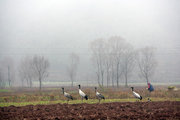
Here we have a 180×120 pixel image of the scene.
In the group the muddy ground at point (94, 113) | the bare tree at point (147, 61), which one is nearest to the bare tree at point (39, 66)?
the bare tree at point (147, 61)

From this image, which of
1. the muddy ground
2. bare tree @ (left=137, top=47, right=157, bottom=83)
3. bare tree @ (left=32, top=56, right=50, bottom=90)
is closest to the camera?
the muddy ground

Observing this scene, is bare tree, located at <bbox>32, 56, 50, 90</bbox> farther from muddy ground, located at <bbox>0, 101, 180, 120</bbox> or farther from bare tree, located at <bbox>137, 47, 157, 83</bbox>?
muddy ground, located at <bbox>0, 101, 180, 120</bbox>

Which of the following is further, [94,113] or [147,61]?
[147,61]

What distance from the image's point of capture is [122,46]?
110250mm

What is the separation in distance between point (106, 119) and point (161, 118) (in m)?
4.29

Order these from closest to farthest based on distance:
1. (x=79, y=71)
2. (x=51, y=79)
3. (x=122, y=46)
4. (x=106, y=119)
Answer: (x=106, y=119) < (x=122, y=46) < (x=51, y=79) < (x=79, y=71)

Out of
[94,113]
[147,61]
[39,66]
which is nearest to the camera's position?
[94,113]

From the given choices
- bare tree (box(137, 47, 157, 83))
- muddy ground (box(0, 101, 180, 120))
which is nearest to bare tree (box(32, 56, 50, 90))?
bare tree (box(137, 47, 157, 83))

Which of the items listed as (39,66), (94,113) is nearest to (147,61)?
(39,66)

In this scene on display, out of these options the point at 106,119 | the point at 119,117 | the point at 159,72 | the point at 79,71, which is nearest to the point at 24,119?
the point at 106,119

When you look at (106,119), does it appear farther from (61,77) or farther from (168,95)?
(61,77)

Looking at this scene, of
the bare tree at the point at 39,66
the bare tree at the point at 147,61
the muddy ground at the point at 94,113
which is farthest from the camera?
the bare tree at the point at 39,66

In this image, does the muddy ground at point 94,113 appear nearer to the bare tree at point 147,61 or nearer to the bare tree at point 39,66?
the bare tree at point 147,61

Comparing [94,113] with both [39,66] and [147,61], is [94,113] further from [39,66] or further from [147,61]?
[39,66]
